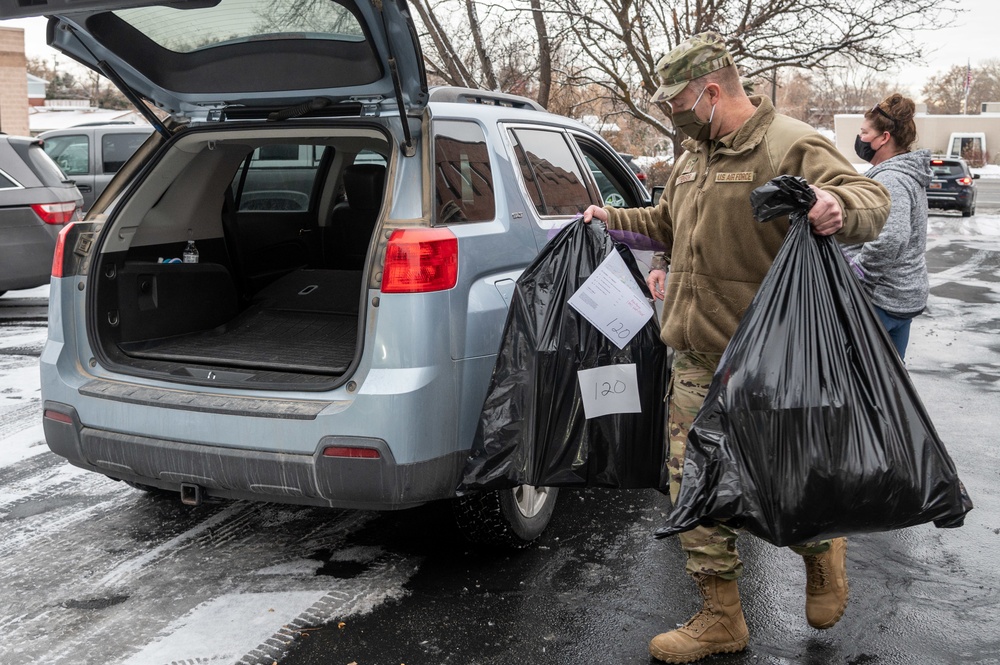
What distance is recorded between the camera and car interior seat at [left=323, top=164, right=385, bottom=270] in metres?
5.09

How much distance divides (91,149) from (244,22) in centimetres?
1025

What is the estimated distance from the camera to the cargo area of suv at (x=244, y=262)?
3.74 meters

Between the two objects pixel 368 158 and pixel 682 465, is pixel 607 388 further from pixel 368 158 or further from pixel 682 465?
pixel 368 158

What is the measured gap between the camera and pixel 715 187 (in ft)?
9.89

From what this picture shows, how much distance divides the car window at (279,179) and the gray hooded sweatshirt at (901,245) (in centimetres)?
294

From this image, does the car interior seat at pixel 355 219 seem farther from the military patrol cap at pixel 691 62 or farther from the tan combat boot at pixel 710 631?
the tan combat boot at pixel 710 631

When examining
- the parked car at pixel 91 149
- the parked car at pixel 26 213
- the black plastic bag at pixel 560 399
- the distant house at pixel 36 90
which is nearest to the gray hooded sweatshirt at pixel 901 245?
the black plastic bag at pixel 560 399

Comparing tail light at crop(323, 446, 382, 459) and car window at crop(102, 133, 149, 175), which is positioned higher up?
car window at crop(102, 133, 149, 175)

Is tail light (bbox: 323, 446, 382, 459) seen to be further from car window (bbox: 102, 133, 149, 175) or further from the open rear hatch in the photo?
car window (bbox: 102, 133, 149, 175)

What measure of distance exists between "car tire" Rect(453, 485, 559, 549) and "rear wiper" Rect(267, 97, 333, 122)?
5.09 feet

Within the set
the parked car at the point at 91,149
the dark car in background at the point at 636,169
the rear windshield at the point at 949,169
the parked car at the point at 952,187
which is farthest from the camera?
the rear windshield at the point at 949,169

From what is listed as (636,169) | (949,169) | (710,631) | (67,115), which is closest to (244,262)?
(710,631)

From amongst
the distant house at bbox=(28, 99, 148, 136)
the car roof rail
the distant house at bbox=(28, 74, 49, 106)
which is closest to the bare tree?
the car roof rail

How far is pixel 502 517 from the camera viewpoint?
3.52 m
